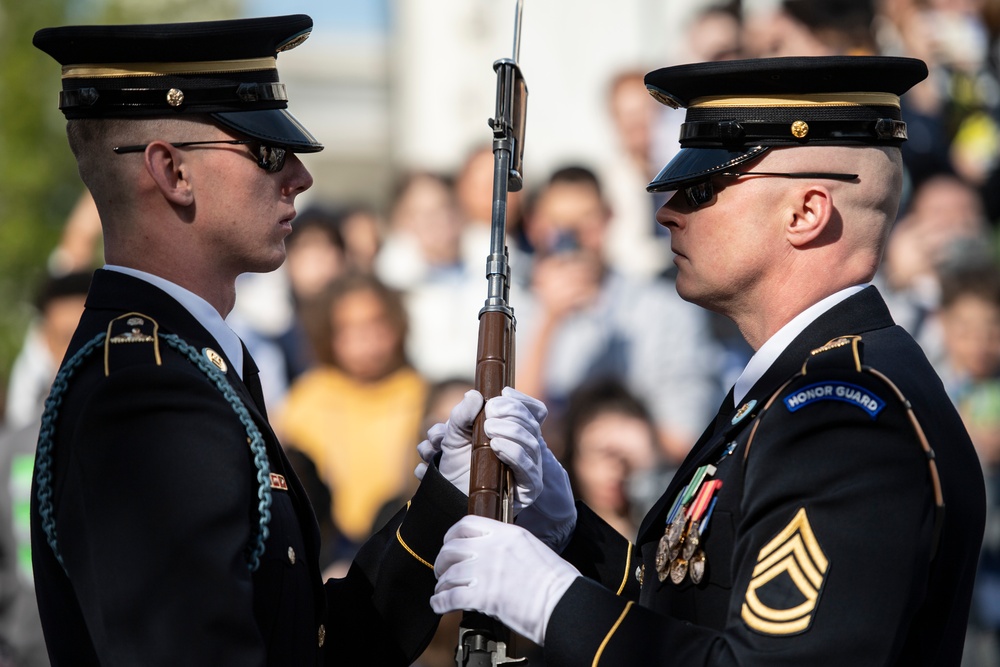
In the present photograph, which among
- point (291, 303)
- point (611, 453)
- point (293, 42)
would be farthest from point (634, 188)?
point (293, 42)

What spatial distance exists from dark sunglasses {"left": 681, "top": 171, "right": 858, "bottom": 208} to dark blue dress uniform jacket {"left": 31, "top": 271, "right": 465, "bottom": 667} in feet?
3.78

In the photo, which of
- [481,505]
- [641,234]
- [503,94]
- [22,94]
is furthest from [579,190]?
[22,94]

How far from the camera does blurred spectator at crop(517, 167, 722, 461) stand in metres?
7.65

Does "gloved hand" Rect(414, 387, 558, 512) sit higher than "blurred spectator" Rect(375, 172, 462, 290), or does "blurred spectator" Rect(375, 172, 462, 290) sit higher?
"blurred spectator" Rect(375, 172, 462, 290)

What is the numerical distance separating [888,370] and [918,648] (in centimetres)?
59

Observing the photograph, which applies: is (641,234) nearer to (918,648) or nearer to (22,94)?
(918,648)

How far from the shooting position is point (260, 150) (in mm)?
3381

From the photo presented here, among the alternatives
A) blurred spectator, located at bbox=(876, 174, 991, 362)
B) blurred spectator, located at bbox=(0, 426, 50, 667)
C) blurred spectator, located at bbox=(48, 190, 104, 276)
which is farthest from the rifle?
blurred spectator, located at bbox=(48, 190, 104, 276)

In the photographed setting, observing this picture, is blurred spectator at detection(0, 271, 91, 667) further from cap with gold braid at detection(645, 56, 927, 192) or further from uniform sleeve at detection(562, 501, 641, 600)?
cap with gold braid at detection(645, 56, 927, 192)

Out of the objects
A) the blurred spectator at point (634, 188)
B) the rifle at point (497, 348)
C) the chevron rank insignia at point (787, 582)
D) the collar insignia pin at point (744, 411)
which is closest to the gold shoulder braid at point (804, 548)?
the chevron rank insignia at point (787, 582)

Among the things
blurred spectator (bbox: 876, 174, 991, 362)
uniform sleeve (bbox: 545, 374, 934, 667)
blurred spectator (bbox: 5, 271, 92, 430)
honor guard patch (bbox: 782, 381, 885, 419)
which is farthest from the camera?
blurred spectator (bbox: 876, 174, 991, 362)

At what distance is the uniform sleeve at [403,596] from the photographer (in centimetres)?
381

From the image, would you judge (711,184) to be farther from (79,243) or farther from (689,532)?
(79,243)

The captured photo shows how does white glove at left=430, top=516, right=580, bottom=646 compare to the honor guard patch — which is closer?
the honor guard patch
